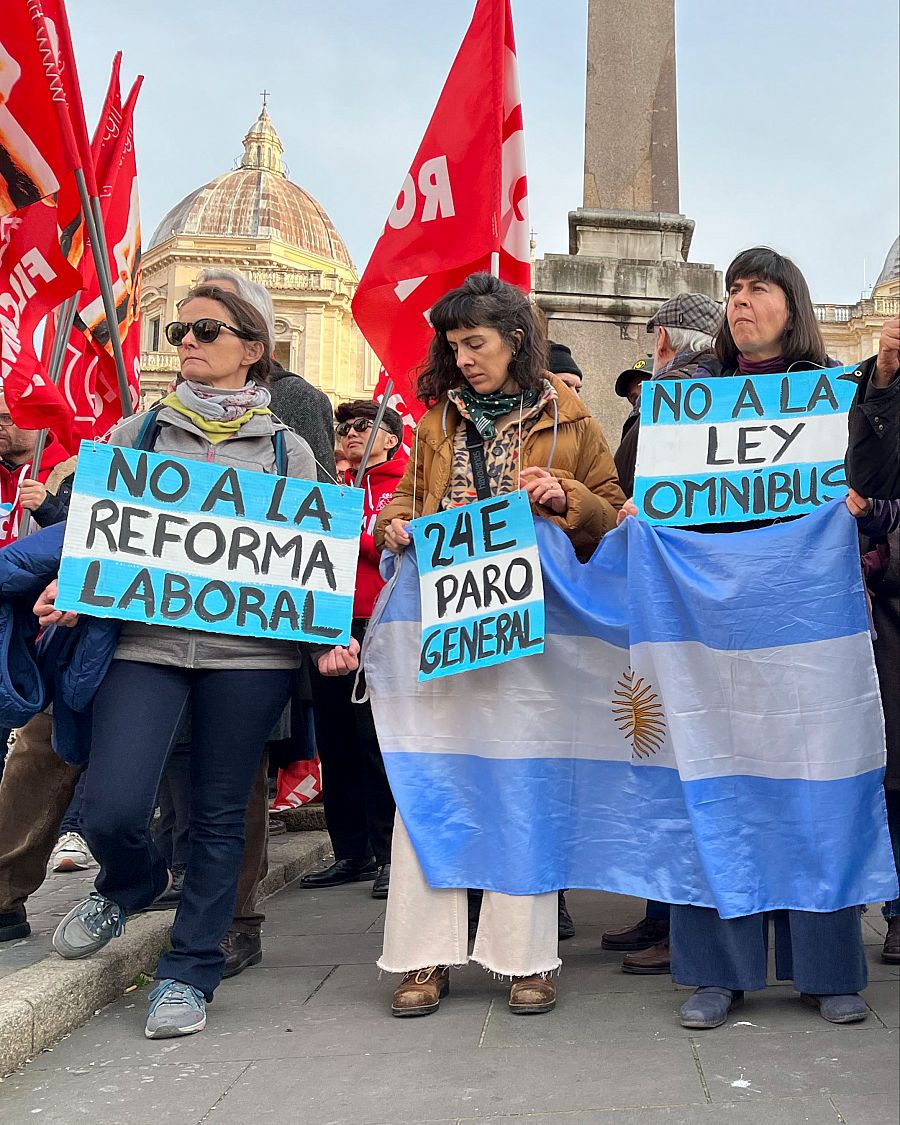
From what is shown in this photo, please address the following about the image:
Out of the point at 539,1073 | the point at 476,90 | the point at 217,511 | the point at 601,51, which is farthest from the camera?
the point at 601,51

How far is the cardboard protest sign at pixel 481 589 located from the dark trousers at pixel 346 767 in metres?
1.75

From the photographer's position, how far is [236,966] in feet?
14.1

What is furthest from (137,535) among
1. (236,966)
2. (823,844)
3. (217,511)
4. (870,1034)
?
(870,1034)

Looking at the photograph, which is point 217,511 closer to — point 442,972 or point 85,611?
point 85,611

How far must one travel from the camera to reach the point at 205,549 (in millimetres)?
3863

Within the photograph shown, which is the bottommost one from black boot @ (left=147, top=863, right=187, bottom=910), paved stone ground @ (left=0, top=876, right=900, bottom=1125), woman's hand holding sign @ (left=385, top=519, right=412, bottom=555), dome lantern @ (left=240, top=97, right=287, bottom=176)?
paved stone ground @ (left=0, top=876, right=900, bottom=1125)

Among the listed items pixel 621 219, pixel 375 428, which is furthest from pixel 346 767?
pixel 621 219

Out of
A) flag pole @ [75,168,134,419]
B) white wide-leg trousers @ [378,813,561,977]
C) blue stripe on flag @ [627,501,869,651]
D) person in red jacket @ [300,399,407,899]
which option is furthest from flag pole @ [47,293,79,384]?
blue stripe on flag @ [627,501,869,651]

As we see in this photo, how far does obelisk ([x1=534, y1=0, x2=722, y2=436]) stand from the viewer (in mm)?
7355

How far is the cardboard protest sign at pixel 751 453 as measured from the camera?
3.92m

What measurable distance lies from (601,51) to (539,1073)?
6142 millimetres

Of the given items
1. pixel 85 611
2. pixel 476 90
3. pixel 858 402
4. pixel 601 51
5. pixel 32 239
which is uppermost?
pixel 601 51

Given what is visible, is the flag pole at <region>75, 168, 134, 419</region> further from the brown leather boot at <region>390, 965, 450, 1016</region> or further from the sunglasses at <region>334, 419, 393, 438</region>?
the brown leather boot at <region>390, 965, 450, 1016</region>

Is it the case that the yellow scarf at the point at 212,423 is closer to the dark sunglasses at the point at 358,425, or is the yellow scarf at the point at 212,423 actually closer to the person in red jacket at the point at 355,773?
the person in red jacket at the point at 355,773
